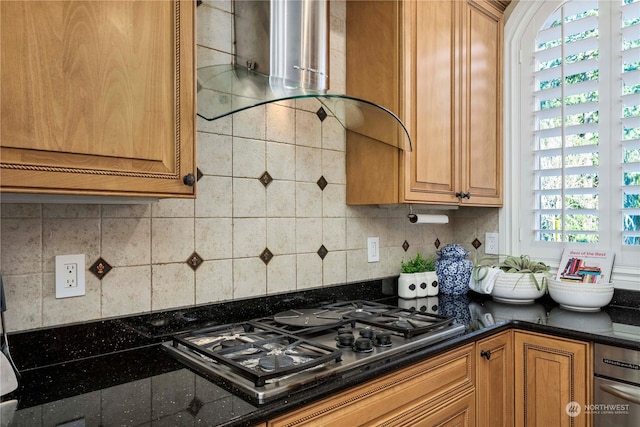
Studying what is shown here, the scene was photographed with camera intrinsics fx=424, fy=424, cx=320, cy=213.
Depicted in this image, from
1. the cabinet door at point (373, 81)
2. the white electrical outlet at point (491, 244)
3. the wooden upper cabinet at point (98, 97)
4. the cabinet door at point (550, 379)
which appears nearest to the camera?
the wooden upper cabinet at point (98, 97)

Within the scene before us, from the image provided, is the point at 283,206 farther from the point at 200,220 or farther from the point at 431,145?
the point at 431,145

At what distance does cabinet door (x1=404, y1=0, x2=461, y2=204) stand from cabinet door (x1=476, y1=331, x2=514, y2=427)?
2.16ft

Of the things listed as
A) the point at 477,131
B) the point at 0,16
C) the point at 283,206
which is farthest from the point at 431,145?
the point at 0,16

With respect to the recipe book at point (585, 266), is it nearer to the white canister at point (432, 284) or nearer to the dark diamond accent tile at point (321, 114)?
the white canister at point (432, 284)

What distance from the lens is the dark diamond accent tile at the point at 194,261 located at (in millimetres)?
1501

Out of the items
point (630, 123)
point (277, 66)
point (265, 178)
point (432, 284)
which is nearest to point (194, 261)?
point (265, 178)

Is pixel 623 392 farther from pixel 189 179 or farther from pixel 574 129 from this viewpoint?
pixel 189 179

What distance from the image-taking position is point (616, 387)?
1492 millimetres

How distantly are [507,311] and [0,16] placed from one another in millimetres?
2026

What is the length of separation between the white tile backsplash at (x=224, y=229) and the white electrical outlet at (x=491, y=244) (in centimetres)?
58

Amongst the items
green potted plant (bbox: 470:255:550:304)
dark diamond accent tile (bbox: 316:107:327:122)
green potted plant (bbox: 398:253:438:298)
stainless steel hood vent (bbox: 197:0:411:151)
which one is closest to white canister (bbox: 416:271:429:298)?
green potted plant (bbox: 398:253:438:298)

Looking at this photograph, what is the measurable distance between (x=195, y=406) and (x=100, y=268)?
23.8 inches

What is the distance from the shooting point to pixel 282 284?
69.6 inches

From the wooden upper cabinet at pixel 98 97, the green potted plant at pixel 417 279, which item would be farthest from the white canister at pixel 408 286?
the wooden upper cabinet at pixel 98 97
